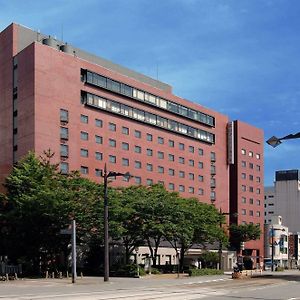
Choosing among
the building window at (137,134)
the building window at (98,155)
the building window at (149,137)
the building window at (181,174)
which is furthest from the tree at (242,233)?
the building window at (98,155)

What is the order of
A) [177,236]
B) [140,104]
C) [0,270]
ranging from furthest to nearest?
1. [140,104]
2. [177,236]
3. [0,270]

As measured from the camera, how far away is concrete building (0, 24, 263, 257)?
86688 millimetres

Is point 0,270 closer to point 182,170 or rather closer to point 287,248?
point 182,170

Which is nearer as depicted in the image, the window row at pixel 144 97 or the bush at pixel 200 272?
the bush at pixel 200 272

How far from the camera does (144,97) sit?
105m

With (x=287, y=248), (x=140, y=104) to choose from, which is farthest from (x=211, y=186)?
(x=287, y=248)

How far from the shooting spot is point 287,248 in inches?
6009

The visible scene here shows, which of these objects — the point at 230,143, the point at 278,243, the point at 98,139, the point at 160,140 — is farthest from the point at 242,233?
the point at 98,139

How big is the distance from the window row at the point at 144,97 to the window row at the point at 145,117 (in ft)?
7.02

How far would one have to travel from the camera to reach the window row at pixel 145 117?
9512 centimetres

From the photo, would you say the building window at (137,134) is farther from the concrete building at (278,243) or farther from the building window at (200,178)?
the concrete building at (278,243)

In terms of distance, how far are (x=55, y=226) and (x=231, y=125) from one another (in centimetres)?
7948

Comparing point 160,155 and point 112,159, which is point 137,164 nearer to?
point 112,159

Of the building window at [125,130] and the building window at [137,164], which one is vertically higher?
the building window at [125,130]
